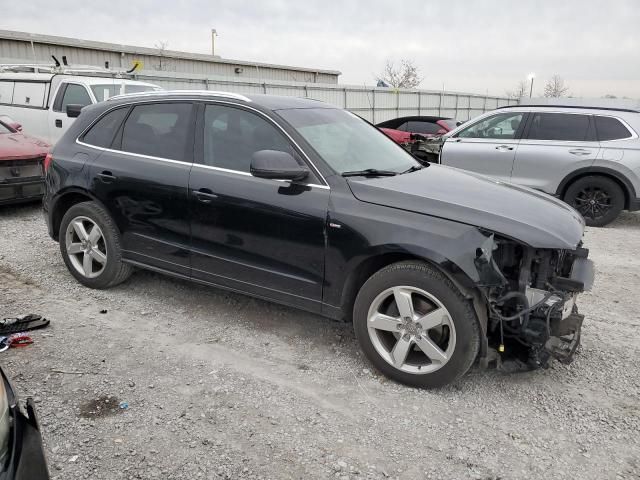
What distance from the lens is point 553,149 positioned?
25.7ft

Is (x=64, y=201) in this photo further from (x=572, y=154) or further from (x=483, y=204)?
(x=572, y=154)

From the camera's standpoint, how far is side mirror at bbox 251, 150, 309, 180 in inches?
132

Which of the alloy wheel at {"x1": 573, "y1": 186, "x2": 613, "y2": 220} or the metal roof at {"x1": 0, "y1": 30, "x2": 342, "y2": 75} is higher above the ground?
the metal roof at {"x1": 0, "y1": 30, "x2": 342, "y2": 75}

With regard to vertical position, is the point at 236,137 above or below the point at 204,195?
above

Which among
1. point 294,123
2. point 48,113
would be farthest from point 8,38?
point 294,123

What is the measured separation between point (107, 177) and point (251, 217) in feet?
4.93

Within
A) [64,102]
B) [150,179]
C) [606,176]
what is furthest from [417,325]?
[64,102]

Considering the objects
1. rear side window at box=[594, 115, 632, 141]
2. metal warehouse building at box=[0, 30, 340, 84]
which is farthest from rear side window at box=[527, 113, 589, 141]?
metal warehouse building at box=[0, 30, 340, 84]

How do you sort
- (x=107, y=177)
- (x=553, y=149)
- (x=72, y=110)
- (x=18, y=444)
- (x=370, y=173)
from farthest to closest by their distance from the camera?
(x=72, y=110) → (x=553, y=149) → (x=107, y=177) → (x=370, y=173) → (x=18, y=444)

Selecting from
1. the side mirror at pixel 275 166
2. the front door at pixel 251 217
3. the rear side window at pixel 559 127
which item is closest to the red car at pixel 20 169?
the front door at pixel 251 217

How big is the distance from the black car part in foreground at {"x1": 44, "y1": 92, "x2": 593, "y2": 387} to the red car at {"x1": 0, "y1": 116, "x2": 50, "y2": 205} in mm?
2744

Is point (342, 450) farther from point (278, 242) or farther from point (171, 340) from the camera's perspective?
point (171, 340)

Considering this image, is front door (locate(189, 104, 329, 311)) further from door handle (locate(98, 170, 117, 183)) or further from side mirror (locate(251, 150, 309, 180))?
door handle (locate(98, 170, 117, 183))

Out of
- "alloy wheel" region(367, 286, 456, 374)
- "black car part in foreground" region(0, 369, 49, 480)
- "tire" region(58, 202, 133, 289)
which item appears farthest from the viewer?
"tire" region(58, 202, 133, 289)
